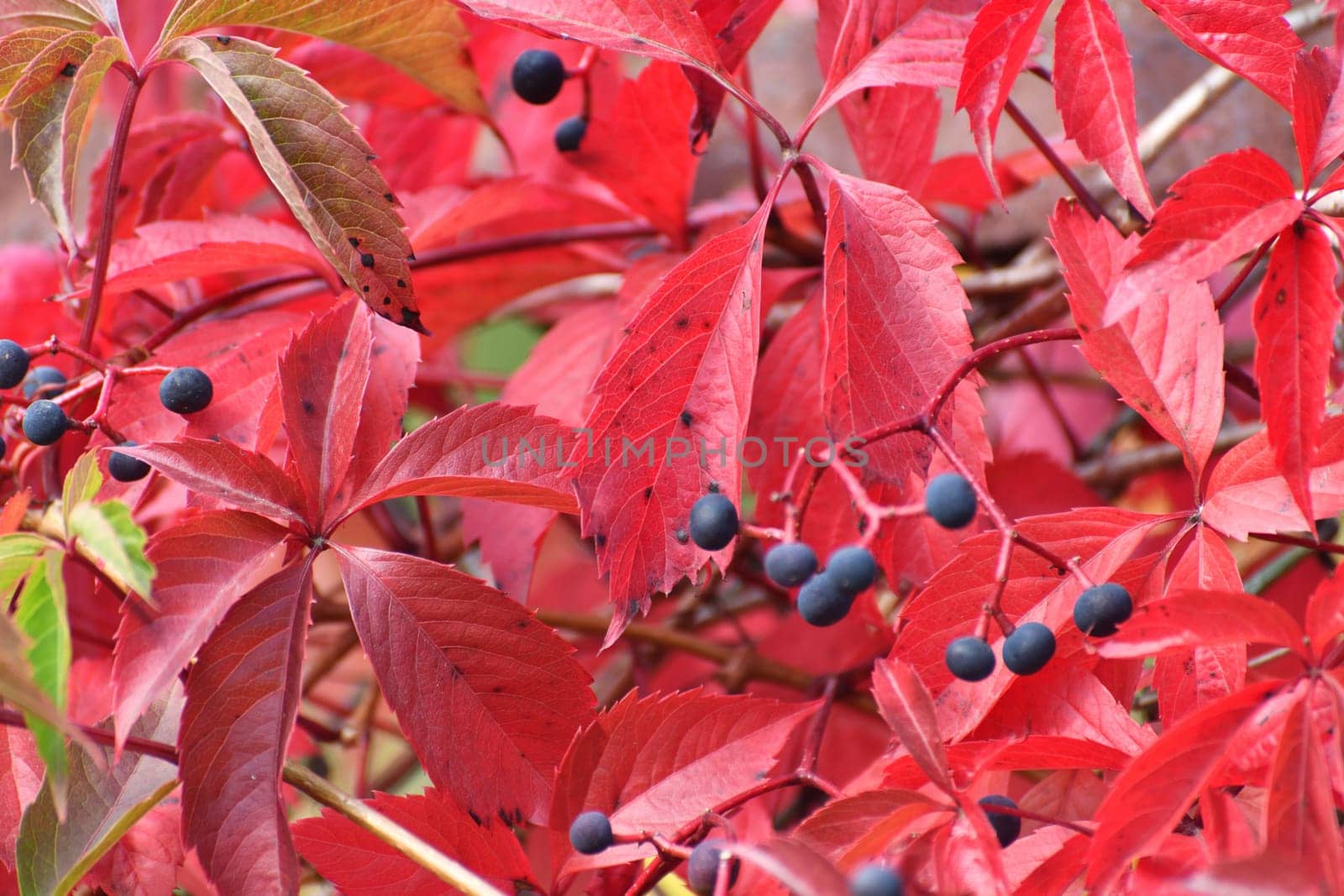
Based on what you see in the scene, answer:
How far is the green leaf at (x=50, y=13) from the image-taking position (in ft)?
2.81

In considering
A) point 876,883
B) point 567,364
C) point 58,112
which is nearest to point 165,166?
point 58,112

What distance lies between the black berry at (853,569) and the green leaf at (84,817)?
426 mm

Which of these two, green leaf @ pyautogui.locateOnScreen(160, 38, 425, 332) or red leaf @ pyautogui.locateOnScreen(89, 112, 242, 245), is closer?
green leaf @ pyautogui.locateOnScreen(160, 38, 425, 332)

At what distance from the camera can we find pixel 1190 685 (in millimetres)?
673

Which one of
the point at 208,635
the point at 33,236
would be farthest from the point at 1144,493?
the point at 33,236

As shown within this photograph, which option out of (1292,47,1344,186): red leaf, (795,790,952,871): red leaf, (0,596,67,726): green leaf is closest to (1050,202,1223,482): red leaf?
(1292,47,1344,186): red leaf

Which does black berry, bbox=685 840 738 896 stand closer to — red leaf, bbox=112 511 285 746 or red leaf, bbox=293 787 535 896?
red leaf, bbox=293 787 535 896

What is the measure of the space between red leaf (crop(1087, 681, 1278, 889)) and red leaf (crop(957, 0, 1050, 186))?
353mm

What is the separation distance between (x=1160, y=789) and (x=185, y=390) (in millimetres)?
687

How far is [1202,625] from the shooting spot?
0.55 meters

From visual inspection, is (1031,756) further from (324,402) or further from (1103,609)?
(324,402)

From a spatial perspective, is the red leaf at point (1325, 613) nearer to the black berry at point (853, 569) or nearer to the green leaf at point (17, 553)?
the black berry at point (853, 569)

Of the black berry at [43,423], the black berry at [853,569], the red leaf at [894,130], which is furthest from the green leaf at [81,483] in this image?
the red leaf at [894,130]

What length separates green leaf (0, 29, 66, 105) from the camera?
2.54ft
